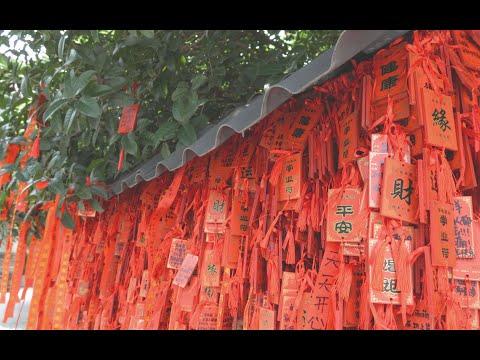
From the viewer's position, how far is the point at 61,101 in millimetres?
1809

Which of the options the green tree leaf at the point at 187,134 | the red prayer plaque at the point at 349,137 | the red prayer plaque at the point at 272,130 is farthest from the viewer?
the green tree leaf at the point at 187,134

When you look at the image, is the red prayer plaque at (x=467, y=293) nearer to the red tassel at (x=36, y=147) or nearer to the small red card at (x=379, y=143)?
the small red card at (x=379, y=143)

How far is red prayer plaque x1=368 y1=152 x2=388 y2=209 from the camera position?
1054mm

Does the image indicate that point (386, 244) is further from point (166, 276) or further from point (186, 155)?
point (166, 276)

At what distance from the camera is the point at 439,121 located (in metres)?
1.10

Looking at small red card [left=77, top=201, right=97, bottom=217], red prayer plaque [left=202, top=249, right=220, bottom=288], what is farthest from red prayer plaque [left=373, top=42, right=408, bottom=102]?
small red card [left=77, top=201, right=97, bottom=217]

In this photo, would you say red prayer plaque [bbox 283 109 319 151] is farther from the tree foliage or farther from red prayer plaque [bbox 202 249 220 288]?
red prayer plaque [bbox 202 249 220 288]

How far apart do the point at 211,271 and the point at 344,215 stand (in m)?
0.82

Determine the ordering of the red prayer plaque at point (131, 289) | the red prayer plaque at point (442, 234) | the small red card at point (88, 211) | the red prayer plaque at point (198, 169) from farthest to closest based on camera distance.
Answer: the small red card at point (88, 211) < the red prayer plaque at point (131, 289) < the red prayer plaque at point (198, 169) < the red prayer plaque at point (442, 234)

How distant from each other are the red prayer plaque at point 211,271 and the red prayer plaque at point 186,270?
102mm

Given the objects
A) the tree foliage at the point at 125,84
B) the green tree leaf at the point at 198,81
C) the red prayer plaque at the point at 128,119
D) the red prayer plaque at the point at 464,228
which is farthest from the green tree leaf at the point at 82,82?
the red prayer plaque at the point at 464,228

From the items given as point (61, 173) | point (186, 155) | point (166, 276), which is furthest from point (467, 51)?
point (61, 173)

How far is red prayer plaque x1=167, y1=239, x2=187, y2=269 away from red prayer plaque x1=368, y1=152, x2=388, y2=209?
1.21 meters

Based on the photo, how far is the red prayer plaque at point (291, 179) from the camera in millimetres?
1447
